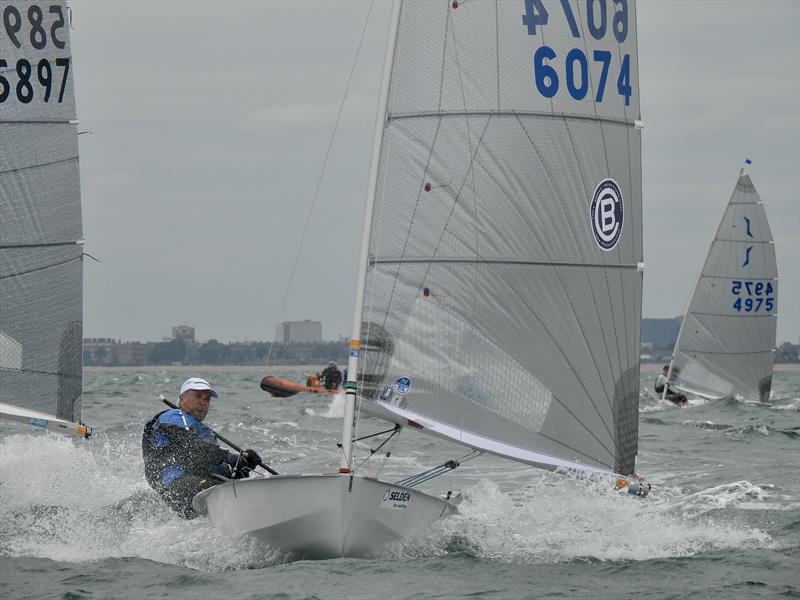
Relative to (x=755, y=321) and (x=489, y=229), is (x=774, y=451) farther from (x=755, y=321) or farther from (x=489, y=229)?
(x=755, y=321)

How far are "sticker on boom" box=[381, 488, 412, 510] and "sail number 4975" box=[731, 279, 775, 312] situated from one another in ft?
73.7

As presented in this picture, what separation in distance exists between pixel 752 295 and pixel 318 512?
76.8ft

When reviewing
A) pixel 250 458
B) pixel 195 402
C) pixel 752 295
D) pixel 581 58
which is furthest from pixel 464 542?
pixel 752 295

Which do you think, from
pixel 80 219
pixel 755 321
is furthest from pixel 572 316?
pixel 755 321

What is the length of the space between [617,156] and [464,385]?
85.5 inches

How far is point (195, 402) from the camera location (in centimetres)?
958

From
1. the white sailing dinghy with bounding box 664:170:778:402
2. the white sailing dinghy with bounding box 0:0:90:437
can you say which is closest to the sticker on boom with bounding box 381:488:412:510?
the white sailing dinghy with bounding box 0:0:90:437

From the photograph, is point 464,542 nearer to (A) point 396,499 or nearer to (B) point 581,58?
(A) point 396,499

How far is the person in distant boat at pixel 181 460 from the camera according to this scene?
364 inches

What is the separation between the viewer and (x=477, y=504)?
11180mm

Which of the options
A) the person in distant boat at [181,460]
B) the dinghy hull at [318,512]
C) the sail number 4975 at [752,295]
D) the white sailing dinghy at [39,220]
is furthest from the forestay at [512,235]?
the sail number 4975 at [752,295]

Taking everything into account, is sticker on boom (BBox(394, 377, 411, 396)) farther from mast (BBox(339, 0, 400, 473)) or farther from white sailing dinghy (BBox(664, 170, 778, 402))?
white sailing dinghy (BBox(664, 170, 778, 402))

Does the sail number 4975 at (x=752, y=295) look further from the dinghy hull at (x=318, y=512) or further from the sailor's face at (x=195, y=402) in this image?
the dinghy hull at (x=318, y=512)

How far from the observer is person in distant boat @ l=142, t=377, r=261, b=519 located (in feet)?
30.3
